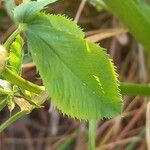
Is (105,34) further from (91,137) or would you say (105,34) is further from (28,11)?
(28,11)

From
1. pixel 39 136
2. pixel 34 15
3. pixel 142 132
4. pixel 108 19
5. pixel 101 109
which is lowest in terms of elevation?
pixel 39 136

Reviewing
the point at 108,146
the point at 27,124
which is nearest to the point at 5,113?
the point at 27,124

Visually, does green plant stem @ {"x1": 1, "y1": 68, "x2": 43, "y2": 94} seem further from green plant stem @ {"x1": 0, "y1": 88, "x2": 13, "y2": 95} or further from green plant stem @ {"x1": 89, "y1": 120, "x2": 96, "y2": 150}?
green plant stem @ {"x1": 89, "y1": 120, "x2": 96, "y2": 150}

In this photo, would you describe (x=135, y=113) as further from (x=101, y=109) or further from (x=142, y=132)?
(x=101, y=109)

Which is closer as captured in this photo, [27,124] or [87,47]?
[87,47]

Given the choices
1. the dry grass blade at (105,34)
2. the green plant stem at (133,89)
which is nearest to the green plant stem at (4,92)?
the green plant stem at (133,89)

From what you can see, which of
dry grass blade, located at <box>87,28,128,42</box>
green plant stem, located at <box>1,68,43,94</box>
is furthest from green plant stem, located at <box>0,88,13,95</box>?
dry grass blade, located at <box>87,28,128,42</box>

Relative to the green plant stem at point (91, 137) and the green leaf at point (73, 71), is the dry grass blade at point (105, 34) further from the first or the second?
the green leaf at point (73, 71)

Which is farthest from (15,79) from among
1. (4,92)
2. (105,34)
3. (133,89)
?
(105,34)
